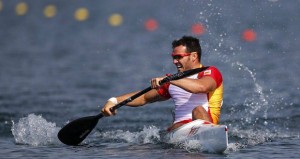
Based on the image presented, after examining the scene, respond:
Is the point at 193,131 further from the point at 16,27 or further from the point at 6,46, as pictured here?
the point at 16,27

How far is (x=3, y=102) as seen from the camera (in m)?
19.4

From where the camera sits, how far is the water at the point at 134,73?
13.7 metres

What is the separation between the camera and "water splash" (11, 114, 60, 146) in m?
14.0

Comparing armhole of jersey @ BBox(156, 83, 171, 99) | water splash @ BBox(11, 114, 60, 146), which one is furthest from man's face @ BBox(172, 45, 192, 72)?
water splash @ BBox(11, 114, 60, 146)

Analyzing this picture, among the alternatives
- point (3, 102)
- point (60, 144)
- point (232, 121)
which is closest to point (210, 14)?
point (3, 102)

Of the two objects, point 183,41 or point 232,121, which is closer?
point 183,41

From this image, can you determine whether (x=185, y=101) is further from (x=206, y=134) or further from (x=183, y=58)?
(x=206, y=134)

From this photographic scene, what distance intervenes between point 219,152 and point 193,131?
18.0 inches

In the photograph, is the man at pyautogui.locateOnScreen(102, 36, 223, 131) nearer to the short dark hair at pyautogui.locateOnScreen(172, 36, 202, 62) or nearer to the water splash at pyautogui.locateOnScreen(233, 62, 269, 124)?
the short dark hair at pyautogui.locateOnScreen(172, 36, 202, 62)

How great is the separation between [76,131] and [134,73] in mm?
11580

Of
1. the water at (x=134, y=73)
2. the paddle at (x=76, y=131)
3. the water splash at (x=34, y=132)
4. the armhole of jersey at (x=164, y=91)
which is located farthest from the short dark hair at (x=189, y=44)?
the water splash at (x=34, y=132)

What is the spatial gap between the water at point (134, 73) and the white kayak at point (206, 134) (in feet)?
0.38

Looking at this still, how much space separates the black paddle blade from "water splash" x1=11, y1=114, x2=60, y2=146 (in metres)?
0.54

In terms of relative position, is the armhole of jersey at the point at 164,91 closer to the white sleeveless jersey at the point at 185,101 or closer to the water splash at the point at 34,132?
the white sleeveless jersey at the point at 185,101
